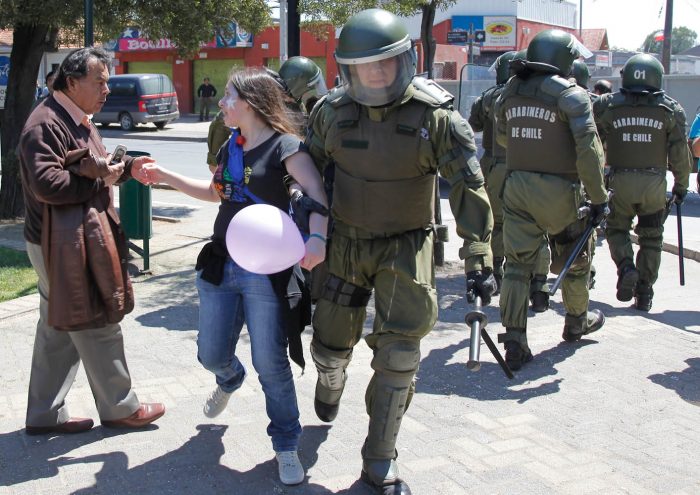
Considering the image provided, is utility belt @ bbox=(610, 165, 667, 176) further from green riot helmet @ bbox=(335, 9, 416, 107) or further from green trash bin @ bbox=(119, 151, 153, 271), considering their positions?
green trash bin @ bbox=(119, 151, 153, 271)

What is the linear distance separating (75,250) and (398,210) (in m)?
1.44

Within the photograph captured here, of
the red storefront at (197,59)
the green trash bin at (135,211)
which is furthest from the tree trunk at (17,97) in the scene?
the red storefront at (197,59)

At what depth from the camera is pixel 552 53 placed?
5.32m

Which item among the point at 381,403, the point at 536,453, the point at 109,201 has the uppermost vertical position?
the point at 109,201

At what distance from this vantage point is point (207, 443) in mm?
4105

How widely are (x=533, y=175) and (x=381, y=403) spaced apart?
237 centimetres

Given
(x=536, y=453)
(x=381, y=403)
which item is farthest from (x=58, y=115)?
(x=536, y=453)

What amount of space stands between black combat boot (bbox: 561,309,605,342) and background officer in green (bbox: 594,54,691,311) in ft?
3.06

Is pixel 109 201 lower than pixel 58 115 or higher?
lower

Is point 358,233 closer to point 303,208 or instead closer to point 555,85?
point 303,208

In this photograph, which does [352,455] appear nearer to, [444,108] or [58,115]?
[444,108]

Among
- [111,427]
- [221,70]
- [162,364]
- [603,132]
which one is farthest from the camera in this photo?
[221,70]

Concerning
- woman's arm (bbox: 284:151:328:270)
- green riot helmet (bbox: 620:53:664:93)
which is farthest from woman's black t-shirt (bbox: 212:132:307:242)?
green riot helmet (bbox: 620:53:664:93)

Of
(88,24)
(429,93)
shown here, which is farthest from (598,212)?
(88,24)
